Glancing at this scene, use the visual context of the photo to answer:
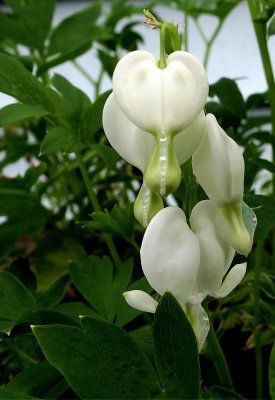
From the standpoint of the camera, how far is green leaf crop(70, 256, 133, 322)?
1.70ft

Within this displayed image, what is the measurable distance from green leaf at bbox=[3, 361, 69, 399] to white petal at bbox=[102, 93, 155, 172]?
187 millimetres

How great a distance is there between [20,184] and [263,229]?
40cm

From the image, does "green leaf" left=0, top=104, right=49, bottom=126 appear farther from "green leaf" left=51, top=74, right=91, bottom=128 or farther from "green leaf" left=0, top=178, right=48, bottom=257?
"green leaf" left=0, top=178, right=48, bottom=257

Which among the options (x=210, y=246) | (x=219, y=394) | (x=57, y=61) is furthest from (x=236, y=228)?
(x=57, y=61)

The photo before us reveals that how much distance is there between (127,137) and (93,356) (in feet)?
0.45

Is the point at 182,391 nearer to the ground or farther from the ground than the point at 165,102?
nearer to the ground

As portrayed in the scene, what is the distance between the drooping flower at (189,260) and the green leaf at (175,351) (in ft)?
0.07

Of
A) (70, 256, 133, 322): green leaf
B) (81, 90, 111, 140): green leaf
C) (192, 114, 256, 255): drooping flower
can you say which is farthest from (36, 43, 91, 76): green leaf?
(192, 114, 256, 255): drooping flower

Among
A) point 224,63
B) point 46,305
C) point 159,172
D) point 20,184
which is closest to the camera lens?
point 159,172

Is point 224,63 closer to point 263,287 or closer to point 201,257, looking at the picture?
point 263,287

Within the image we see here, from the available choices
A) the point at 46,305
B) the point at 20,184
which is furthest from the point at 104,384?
the point at 20,184

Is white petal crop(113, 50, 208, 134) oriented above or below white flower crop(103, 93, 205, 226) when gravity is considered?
above

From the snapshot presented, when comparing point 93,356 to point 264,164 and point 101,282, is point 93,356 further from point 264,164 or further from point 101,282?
point 264,164

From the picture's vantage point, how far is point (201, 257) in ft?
1.25
